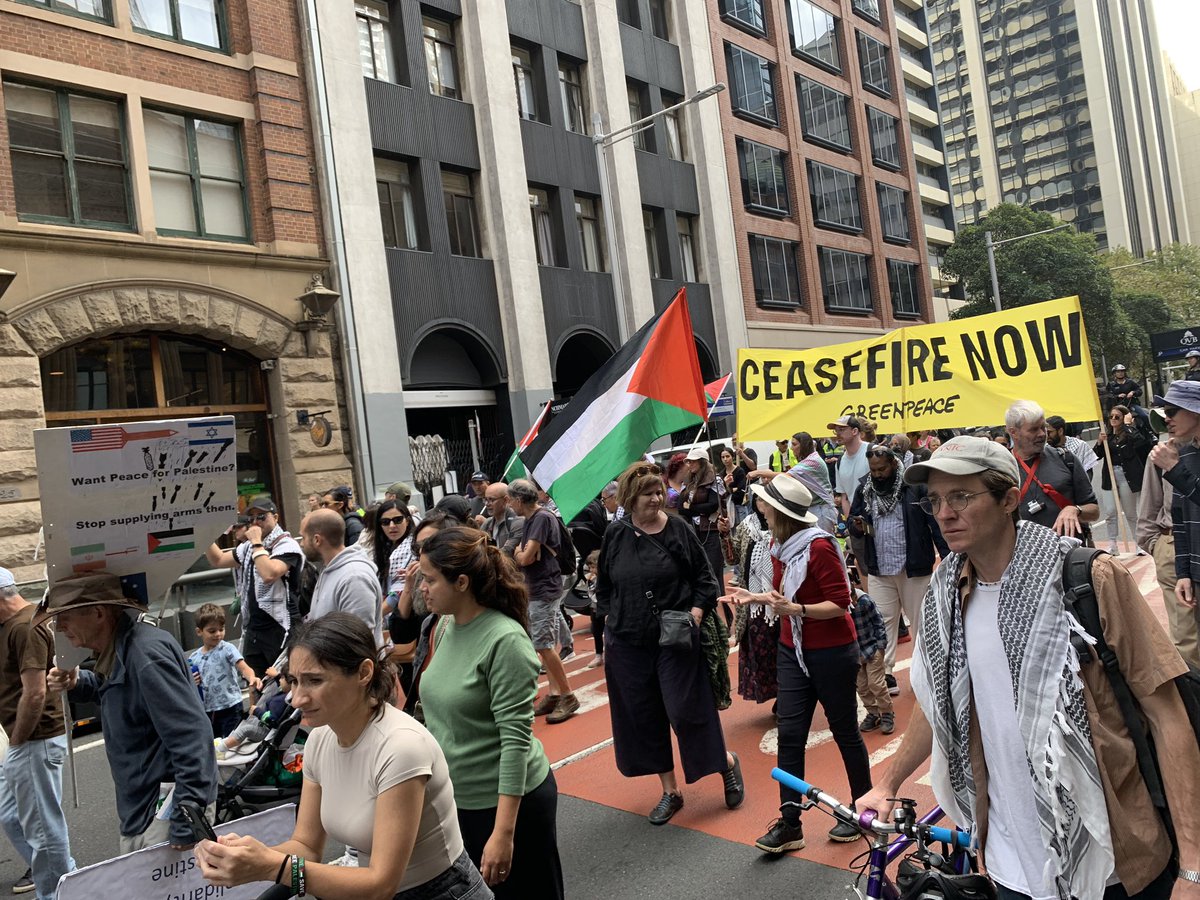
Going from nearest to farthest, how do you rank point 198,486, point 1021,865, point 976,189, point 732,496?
point 1021,865
point 198,486
point 732,496
point 976,189

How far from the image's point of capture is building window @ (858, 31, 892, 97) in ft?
127

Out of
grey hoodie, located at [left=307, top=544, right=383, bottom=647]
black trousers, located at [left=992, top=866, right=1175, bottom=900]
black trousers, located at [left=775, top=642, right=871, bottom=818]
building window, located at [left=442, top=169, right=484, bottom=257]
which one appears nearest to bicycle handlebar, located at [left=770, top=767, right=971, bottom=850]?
black trousers, located at [left=992, top=866, right=1175, bottom=900]

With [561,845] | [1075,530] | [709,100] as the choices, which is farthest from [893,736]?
[709,100]

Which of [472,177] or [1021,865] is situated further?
[472,177]

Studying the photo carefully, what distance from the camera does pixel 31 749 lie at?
4734mm

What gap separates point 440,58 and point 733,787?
18765 millimetres

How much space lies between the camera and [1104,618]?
2.27 m

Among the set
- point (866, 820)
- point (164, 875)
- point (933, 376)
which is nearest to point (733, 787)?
point (866, 820)

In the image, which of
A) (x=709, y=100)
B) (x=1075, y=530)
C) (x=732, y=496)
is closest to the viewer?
(x=1075, y=530)

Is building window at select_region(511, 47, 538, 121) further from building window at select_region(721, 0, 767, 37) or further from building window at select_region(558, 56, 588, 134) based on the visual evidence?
building window at select_region(721, 0, 767, 37)

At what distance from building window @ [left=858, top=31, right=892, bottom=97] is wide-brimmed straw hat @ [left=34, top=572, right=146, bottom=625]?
130ft

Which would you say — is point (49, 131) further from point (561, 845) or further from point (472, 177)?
point (561, 845)

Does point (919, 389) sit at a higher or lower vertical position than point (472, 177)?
lower

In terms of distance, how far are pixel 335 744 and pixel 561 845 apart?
2.91m
